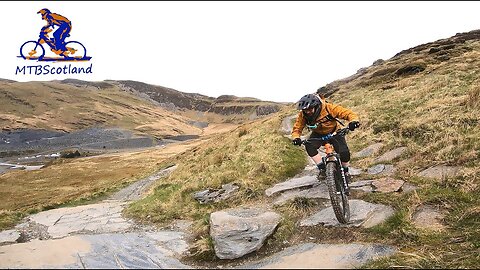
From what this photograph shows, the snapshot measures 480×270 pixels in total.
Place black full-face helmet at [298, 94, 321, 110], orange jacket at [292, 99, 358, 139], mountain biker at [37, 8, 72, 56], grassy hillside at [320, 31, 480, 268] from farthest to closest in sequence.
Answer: mountain biker at [37, 8, 72, 56] < orange jacket at [292, 99, 358, 139] < black full-face helmet at [298, 94, 321, 110] < grassy hillside at [320, 31, 480, 268]

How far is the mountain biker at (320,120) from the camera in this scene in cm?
797

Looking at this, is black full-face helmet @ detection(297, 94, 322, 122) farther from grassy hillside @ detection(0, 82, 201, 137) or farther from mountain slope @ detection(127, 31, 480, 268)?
grassy hillside @ detection(0, 82, 201, 137)

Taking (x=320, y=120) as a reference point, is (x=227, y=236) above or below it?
below

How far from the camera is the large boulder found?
700 centimetres

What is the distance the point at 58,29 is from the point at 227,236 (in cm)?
5877

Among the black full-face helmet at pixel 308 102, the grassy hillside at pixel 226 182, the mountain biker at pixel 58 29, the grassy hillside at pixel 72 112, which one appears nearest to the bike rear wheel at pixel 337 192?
the black full-face helmet at pixel 308 102

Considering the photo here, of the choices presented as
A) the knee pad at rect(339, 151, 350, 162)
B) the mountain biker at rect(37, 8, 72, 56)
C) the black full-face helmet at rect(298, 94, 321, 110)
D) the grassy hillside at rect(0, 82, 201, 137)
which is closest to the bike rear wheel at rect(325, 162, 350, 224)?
the knee pad at rect(339, 151, 350, 162)

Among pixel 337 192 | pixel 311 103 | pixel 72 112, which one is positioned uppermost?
pixel 72 112

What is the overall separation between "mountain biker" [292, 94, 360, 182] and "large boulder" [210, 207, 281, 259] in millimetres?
1916

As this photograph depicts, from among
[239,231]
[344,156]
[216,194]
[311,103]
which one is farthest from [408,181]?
[216,194]

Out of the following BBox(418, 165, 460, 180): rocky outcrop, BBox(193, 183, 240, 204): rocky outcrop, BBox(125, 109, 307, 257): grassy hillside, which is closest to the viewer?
BBox(418, 165, 460, 180): rocky outcrop

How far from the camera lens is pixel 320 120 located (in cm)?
833

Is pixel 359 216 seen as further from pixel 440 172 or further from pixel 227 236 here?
pixel 440 172

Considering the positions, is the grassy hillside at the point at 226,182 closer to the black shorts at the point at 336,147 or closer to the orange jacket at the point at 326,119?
the black shorts at the point at 336,147
